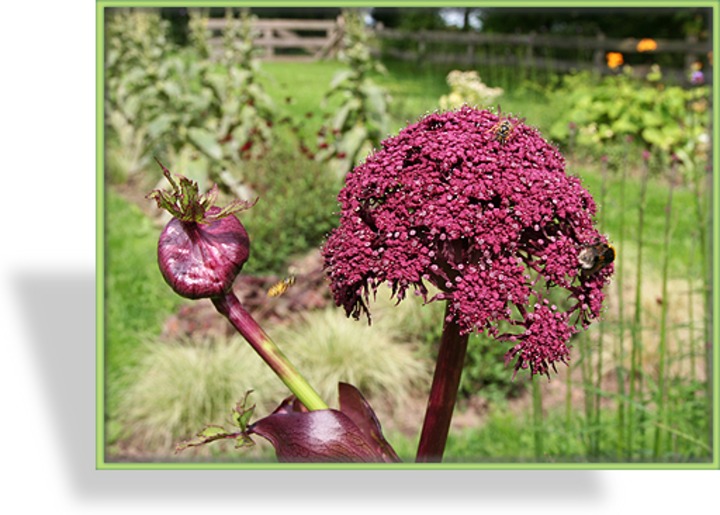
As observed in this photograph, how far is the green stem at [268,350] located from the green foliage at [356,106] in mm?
2545

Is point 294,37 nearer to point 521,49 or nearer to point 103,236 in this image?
point 521,49

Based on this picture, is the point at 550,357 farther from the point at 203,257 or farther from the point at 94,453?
the point at 94,453

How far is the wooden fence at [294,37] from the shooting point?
13.0ft

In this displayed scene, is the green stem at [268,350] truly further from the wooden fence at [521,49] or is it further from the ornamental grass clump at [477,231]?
the wooden fence at [521,49]

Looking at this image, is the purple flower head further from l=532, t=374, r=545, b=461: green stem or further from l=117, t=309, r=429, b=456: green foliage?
l=117, t=309, r=429, b=456: green foliage

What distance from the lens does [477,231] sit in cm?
69

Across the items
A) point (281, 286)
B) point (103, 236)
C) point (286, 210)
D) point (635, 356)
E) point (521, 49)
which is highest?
point (521, 49)

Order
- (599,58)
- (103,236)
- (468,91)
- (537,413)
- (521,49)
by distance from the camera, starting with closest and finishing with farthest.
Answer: (103,236)
(537,413)
(468,91)
(521,49)
(599,58)

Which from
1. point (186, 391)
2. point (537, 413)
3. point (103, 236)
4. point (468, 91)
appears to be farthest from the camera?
point (468, 91)

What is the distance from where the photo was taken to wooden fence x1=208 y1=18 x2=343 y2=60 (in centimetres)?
397

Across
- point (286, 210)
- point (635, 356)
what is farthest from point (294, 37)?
point (635, 356)

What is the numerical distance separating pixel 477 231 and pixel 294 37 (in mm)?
3962

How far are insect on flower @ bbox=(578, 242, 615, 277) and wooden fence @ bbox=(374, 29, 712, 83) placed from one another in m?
3.23

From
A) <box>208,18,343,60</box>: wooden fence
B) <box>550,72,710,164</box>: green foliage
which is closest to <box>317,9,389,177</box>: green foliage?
<box>208,18,343,60</box>: wooden fence
